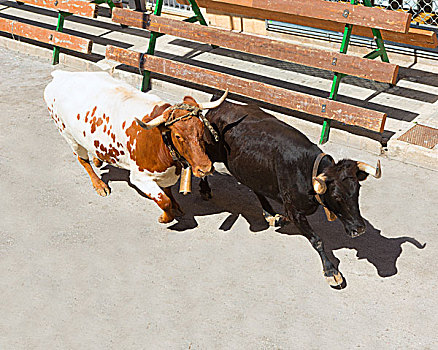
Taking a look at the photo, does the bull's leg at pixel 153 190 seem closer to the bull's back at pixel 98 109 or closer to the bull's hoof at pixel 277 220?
the bull's back at pixel 98 109

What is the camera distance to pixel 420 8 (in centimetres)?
919

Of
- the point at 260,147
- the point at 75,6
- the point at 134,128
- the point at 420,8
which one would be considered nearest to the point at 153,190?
the point at 134,128

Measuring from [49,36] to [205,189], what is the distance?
487 cm

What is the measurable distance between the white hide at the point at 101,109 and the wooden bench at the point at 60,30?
2.90 m

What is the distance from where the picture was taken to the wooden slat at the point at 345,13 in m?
6.64

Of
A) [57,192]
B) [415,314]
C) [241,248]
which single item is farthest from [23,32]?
[415,314]

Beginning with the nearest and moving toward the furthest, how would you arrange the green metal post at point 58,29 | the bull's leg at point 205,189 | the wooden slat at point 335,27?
1. the bull's leg at point 205,189
2. the wooden slat at point 335,27
3. the green metal post at point 58,29

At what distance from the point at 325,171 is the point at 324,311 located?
1138mm

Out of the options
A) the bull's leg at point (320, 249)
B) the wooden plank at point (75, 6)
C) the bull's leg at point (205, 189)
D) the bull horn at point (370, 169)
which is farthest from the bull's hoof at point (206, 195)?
the wooden plank at point (75, 6)

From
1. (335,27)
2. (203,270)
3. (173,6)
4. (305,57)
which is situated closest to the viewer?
(203,270)

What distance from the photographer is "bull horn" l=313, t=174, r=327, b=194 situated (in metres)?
4.57

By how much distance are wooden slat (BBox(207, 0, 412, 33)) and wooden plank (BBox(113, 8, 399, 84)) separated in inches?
15.8

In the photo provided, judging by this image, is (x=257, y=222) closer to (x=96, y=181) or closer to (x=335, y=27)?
(x=96, y=181)

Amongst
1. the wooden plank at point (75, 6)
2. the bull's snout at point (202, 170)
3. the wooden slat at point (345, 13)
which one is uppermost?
the wooden slat at point (345, 13)
